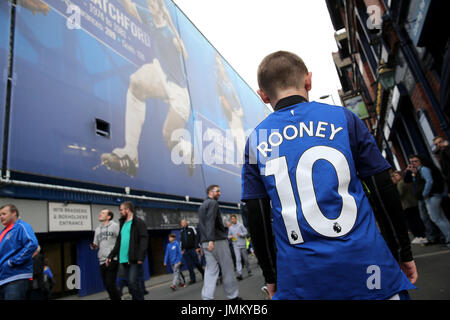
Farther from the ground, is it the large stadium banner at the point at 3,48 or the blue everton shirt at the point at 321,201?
the large stadium banner at the point at 3,48

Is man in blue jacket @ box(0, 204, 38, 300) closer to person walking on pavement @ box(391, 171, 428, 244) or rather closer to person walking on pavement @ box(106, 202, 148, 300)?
person walking on pavement @ box(106, 202, 148, 300)

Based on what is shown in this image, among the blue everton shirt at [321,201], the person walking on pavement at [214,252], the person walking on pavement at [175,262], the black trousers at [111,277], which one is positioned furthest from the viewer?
the person walking on pavement at [175,262]

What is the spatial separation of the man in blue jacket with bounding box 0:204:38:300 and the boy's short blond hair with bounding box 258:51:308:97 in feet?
13.3

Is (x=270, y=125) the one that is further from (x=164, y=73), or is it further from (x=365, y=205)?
(x=164, y=73)

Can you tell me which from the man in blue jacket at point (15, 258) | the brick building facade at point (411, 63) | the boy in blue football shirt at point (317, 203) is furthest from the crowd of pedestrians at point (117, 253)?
the brick building facade at point (411, 63)

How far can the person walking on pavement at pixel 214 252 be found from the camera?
4.52 meters

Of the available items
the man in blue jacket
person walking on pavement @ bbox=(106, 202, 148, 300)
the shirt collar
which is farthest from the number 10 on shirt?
person walking on pavement @ bbox=(106, 202, 148, 300)

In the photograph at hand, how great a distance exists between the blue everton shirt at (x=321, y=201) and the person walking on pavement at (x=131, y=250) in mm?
4023

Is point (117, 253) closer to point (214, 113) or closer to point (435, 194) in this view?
point (435, 194)

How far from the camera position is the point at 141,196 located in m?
13.0

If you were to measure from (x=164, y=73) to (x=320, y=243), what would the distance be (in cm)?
1760

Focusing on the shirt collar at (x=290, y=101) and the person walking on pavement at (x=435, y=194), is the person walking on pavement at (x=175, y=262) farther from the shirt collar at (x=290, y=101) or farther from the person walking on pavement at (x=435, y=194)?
the shirt collar at (x=290, y=101)

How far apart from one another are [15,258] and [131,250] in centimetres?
155

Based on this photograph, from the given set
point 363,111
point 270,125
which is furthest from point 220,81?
point 270,125
